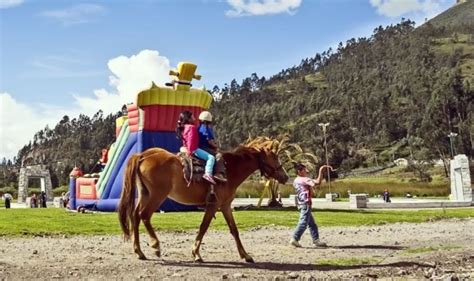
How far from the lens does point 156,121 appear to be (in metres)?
26.7

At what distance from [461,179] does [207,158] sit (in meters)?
36.8

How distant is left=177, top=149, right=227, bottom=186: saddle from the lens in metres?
10.4

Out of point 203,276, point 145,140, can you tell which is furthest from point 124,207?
point 145,140

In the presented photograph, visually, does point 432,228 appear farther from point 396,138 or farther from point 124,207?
point 396,138

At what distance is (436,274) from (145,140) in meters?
19.4

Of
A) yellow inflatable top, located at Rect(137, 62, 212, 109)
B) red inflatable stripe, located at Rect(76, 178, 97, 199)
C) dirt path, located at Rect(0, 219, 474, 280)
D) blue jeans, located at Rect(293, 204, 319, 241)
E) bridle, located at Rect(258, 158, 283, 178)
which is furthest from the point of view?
red inflatable stripe, located at Rect(76, 178, 97, 199)

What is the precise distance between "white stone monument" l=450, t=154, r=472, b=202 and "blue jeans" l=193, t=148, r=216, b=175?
35258 millimetres

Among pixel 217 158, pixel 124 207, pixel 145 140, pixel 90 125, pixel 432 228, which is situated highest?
pixel 90 125

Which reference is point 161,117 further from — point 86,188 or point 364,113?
point 364,113

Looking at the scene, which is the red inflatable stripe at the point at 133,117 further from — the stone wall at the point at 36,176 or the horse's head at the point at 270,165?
the stone wall at the point at 36,176

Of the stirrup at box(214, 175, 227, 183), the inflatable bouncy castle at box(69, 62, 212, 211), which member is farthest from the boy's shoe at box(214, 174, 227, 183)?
the inflatable bouncy castle at box(69, 62, 212, 211)

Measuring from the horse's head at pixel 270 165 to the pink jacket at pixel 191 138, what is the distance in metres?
1.40

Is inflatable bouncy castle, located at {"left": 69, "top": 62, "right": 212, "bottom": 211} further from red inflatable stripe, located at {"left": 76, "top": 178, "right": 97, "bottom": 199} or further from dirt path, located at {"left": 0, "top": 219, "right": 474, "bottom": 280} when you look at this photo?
dirt path, located at {"left": 0, "top": 219, "right": 474, "bottom": 280}

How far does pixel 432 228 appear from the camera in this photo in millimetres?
18016
